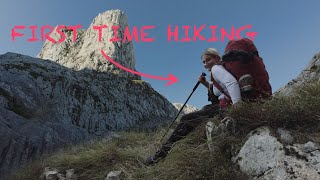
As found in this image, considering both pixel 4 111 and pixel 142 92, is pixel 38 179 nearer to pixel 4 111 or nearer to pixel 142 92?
pixel 4 111

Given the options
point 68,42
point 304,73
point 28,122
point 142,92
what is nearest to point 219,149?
point 304,73

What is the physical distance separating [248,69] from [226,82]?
52cm

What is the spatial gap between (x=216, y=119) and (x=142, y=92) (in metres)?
44.2

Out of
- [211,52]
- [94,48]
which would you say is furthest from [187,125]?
[94,48]

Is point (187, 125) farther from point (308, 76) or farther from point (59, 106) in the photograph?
point (59, 106)

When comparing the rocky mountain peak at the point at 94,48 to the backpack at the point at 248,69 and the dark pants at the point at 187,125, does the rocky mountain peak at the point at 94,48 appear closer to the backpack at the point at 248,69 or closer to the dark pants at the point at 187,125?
the dark pants at the point at 187,125

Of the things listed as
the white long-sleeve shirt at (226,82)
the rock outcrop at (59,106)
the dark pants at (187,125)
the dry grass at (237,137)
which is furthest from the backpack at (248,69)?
the rock outcrop at (59,106)

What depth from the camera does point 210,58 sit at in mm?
7262

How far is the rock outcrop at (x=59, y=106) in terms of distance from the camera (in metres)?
14.3

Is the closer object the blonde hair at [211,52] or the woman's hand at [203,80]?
→ the blonde hair at [211,52]

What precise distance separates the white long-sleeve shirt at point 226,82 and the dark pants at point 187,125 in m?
0.39

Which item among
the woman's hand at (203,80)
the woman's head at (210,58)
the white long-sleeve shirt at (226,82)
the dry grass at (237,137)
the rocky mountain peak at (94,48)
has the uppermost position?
the rocky mountain peak at (94,48)

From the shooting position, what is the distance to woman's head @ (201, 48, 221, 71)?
724 cm

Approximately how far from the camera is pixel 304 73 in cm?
918
